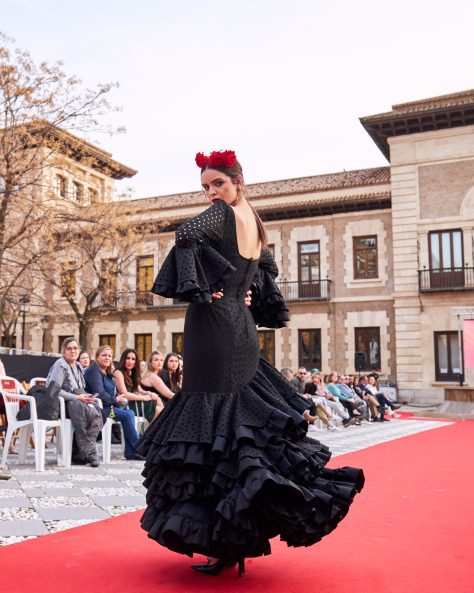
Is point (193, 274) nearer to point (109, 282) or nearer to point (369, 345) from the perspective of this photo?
point (109, 282)

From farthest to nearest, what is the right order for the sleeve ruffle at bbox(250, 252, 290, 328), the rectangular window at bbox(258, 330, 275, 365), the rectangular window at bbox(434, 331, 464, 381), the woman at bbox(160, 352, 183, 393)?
the rectangular window at bbox(258, 330, 275, 365) < the rectangular window at bbox(434, 331, 464, 381) < the woman at bbox(160, 352, 183, 393) < the sleeve ruffle at bbox(250, 252, 290, 328)

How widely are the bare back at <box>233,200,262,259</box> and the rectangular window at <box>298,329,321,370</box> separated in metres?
21.7

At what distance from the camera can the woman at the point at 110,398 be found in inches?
286

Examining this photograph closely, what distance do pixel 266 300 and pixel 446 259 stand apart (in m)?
20.1

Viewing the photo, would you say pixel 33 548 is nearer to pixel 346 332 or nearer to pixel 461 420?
pixel 461 420

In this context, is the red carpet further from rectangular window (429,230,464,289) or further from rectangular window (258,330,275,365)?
rectangular window (258,330,275,365)

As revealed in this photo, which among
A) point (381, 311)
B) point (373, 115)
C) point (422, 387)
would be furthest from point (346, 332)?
point (373, 115)

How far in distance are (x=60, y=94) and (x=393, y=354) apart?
45.7 feet

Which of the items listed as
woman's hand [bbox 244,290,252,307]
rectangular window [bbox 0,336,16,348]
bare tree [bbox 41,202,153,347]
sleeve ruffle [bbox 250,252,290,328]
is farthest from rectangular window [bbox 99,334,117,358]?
woman's hand [bbox 244,290,252,307]

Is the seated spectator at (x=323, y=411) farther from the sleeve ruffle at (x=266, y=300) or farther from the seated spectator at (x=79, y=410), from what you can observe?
the sleeve ruffle at (x=266, y=300)

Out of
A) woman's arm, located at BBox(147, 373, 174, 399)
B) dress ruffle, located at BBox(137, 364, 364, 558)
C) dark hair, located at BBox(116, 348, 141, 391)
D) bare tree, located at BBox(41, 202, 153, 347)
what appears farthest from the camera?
bare tree, located at BBox(41, 202, 153, 347)

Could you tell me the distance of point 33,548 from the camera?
3.09 m

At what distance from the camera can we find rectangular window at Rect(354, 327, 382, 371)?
23.2 m

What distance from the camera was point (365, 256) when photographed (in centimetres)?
2425
